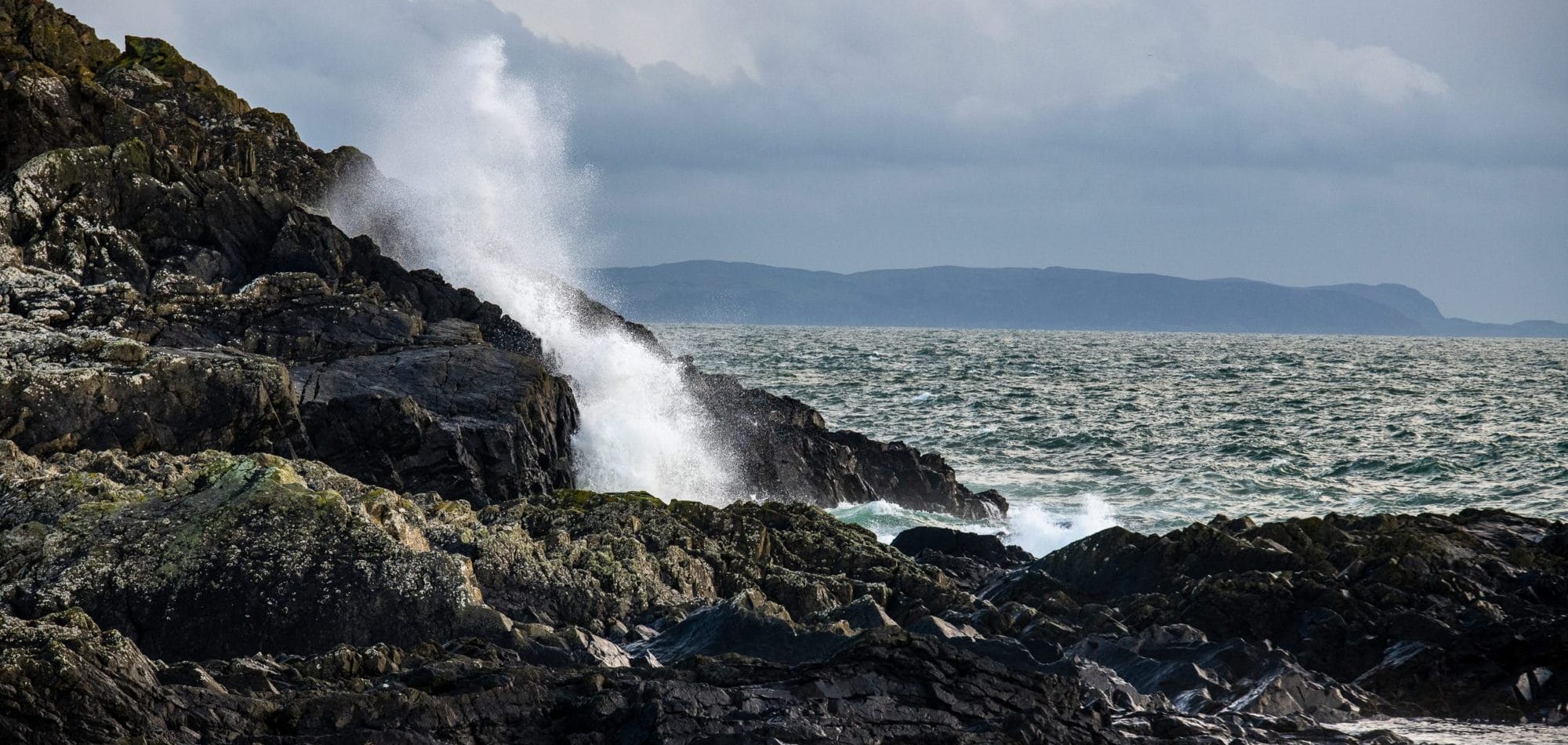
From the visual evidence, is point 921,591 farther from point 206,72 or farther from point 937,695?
point 206,72

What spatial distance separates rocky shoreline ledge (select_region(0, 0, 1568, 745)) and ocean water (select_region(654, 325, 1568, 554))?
8.09 meters

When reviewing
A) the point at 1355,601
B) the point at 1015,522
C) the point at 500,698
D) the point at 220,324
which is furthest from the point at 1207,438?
the point at 500,698

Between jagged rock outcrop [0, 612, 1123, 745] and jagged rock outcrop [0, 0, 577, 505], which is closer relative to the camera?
jagged rock outcrop [0, 612, 1123, 745]

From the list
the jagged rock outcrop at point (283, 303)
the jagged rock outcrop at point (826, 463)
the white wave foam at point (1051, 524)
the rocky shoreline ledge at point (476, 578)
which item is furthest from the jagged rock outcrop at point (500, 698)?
the jagged rock outcrop at point (826, 463)

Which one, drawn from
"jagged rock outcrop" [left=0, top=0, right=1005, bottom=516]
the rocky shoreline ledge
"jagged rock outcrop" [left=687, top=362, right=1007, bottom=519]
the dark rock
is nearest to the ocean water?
"jagged rock outcrop" [left=687, top=362, right=1007, bottom=519]

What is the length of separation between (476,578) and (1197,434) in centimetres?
2926

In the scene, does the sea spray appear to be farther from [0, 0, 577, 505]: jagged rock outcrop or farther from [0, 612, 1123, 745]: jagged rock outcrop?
[0, 612, 1123, 745]: jagged rock outcrop

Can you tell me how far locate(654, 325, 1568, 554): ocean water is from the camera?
87.0 ft

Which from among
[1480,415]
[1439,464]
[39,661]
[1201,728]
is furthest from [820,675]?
Answer: [1480,415]

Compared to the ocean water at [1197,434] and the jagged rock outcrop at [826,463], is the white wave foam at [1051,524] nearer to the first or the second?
the ocean water at [1197,434]

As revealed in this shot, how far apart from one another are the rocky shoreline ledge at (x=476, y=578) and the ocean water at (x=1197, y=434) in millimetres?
8093

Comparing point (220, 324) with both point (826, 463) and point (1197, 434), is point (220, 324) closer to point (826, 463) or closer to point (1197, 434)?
point (826, 463)

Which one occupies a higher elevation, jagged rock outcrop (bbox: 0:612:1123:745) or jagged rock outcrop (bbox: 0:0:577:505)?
jagged rock outcrop (bbox: 0:0:577:505)

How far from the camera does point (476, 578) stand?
11.2 metres
